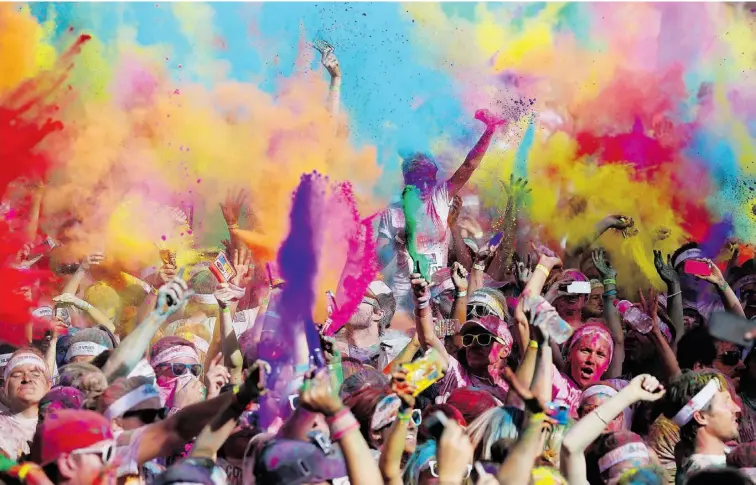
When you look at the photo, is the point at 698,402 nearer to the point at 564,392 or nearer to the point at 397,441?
the point at 564,392

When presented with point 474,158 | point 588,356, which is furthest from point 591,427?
point 474,158

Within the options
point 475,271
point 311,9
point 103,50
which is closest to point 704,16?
point 311,9

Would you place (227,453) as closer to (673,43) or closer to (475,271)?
(475,271)

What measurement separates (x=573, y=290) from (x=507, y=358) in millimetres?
827

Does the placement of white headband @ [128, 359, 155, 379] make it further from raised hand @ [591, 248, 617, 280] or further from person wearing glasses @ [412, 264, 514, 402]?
raised hand @ [591, 248, 617, 280]

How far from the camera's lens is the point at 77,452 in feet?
11.0

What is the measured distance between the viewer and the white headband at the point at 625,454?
4035mm

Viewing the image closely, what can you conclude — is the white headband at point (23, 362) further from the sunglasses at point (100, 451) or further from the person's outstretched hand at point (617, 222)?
the person's outstretched hand at point (617, 222)

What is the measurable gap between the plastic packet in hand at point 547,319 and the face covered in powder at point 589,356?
6.31 ft

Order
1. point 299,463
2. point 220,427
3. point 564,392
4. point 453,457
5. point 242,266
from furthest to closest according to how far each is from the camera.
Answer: point 242,266
point 564,392
point 220,427
point 299,463
point 453,457

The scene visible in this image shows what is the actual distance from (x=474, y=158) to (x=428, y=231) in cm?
102

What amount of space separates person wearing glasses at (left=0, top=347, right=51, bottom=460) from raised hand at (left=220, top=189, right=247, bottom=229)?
10.5 ft

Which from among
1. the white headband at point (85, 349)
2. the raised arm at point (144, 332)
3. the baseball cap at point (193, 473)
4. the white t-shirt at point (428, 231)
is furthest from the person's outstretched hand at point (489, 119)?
the baseball cap at point (193, 473)

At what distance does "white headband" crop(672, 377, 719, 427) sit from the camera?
432cm
